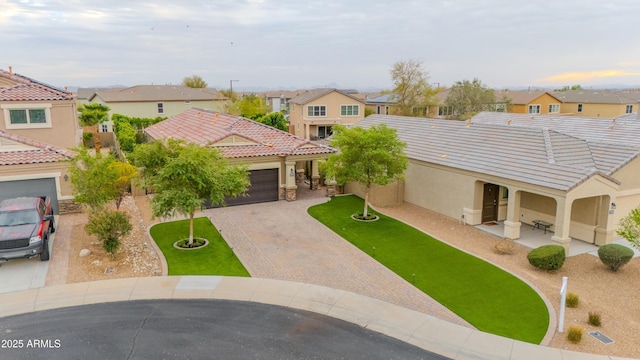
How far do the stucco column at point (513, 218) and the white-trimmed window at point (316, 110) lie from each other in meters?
40.5

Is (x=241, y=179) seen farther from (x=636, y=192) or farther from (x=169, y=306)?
(x=636, y=192)

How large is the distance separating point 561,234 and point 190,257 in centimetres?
1554

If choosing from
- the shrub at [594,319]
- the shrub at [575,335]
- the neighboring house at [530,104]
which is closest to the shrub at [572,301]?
the shrub at [594,319]

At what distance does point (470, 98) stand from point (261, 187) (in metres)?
51.6

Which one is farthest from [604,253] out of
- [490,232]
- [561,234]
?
[490,232]

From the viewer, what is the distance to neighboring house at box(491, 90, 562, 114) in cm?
7475

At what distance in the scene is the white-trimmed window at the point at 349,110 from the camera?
60.9 metres

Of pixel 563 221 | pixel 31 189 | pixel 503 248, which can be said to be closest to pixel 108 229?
pixel 31 189

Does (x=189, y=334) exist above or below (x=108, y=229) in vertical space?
below

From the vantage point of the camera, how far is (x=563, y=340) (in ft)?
41.4

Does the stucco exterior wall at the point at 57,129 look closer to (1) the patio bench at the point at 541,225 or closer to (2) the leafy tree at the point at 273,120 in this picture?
(2) the leafy tree at the point at 273,120

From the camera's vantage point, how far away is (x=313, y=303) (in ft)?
47.3

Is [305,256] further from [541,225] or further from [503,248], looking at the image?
[541,225]

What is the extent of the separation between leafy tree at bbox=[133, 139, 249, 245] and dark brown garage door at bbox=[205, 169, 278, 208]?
22.9 feet
